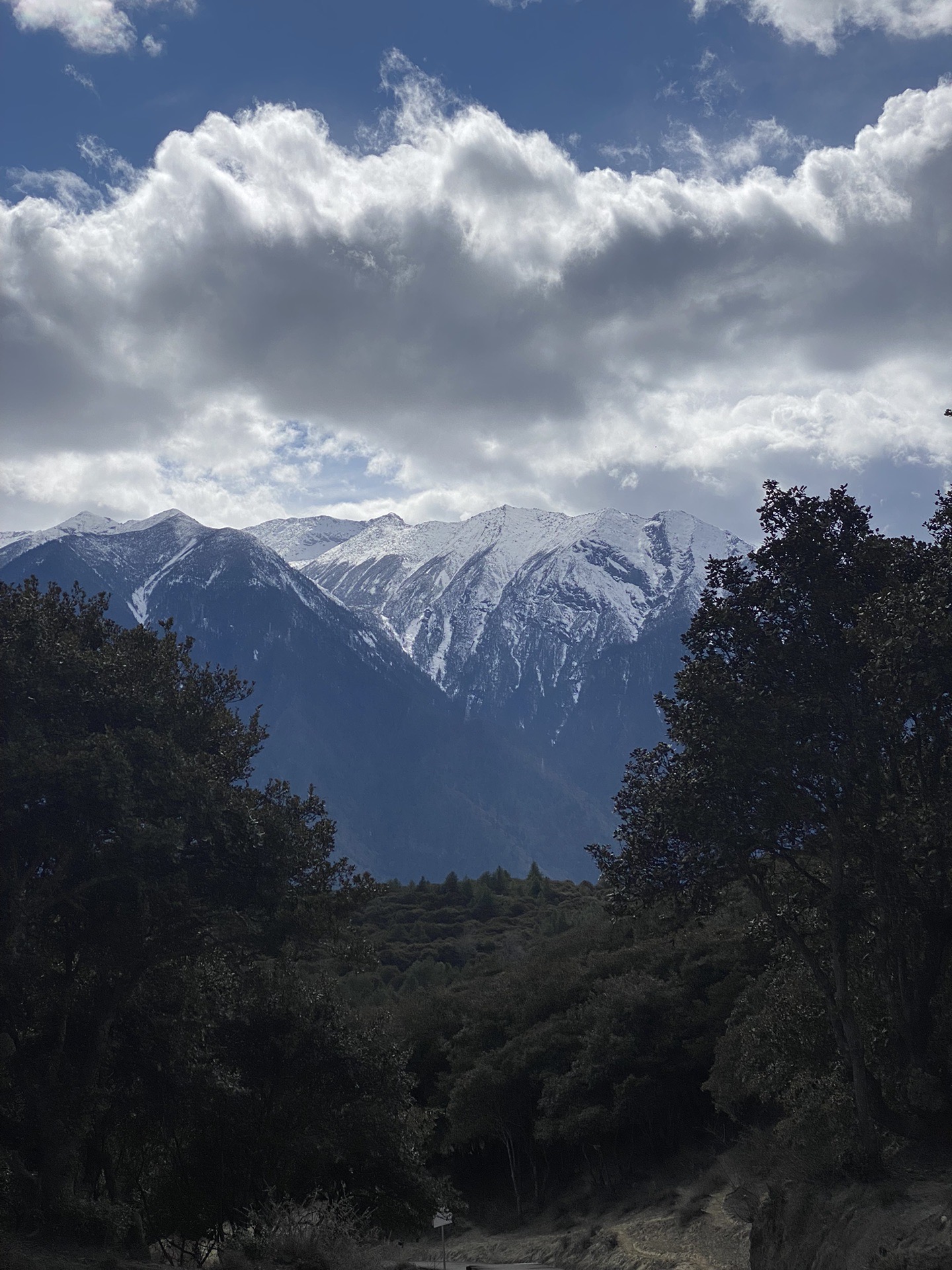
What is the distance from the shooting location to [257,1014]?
101 ft

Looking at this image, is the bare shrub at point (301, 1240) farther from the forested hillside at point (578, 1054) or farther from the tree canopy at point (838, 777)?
the forested hillside at point (578, 1054)

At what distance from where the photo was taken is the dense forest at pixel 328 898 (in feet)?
70.6

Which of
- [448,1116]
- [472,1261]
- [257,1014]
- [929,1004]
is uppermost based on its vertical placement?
[257,1014]

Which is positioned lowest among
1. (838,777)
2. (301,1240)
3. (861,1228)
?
(861,1228)

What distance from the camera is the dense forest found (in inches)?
847

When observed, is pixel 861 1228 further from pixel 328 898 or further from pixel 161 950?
pixel 161 950

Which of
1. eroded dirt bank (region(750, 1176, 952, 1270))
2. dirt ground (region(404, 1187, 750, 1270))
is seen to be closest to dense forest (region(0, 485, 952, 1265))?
eroded dirt bank (region(750, 1176, 952, 1270))

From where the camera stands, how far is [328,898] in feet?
88.0

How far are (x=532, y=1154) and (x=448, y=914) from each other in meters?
92.4

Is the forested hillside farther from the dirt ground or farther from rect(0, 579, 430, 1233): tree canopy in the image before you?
rect(0, 579, 430, 1233): tree canopy

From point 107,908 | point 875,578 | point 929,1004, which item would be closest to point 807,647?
point 875,578

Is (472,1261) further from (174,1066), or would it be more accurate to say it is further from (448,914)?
(448,914)

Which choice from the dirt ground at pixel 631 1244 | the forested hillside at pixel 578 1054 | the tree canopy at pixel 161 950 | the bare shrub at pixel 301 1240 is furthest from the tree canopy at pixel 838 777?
the forested hillside at pixel 578 1054

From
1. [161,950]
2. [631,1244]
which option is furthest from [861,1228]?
[631,1244]
